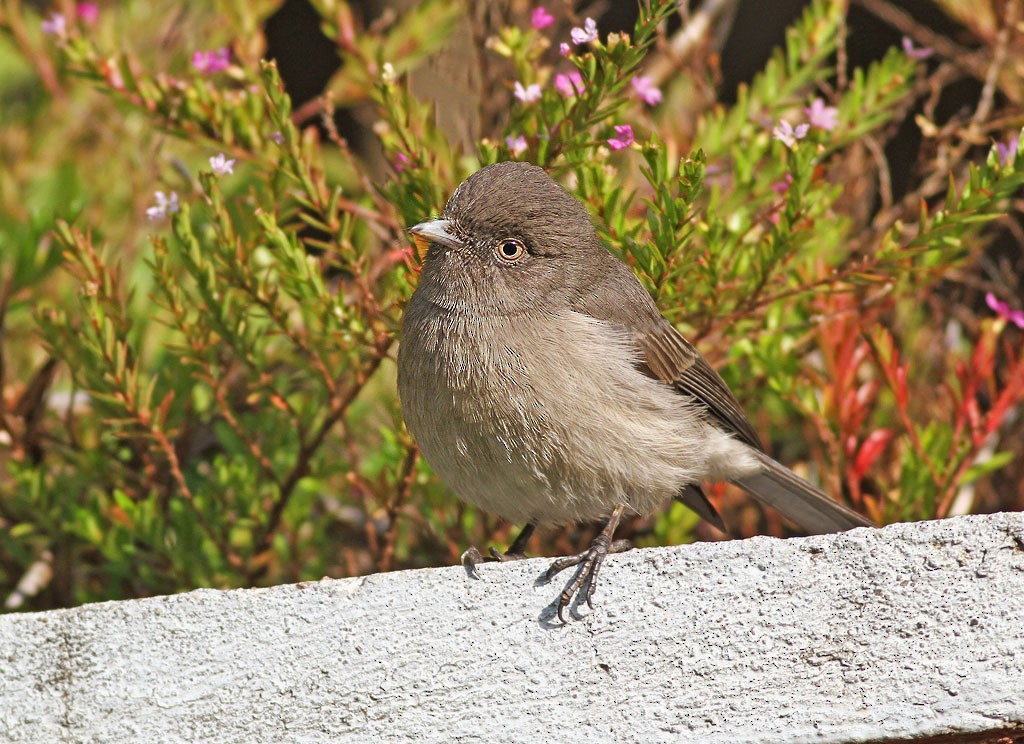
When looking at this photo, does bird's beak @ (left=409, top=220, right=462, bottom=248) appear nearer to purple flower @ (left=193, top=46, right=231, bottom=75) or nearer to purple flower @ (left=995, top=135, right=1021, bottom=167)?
purple flower @ (left=193, top=46, right=231, bottom=75)

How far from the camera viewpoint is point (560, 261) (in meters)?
3.47

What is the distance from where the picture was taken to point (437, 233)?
3.28 metres

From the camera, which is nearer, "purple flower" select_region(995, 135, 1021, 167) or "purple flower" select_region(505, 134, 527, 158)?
"purple flower" select_region(995, 135, 1021, 167)

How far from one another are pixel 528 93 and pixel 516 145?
15 cm

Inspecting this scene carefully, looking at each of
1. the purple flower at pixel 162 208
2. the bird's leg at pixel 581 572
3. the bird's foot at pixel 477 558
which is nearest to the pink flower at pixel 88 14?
the purple flower at pixel 162 208

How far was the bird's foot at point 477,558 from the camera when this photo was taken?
107 inches

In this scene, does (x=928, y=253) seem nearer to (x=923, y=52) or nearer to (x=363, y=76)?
(x=923, y=52)

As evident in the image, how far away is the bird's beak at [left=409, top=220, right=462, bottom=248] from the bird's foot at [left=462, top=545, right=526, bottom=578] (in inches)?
32.2

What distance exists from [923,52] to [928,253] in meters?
0.60

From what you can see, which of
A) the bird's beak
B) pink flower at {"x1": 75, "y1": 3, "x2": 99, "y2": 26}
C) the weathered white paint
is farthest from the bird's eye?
pink flower at {"x1": 75, "y1": 3, "x2": 99, "y2": 26}

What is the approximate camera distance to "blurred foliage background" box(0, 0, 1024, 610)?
3.37 meters

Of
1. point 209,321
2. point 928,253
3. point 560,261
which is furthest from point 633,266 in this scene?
point 209,321

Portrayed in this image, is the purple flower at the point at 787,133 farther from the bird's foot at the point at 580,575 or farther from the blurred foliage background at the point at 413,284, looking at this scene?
the bird's foot at the point at 580,575

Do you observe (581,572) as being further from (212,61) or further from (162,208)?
(212,61)
